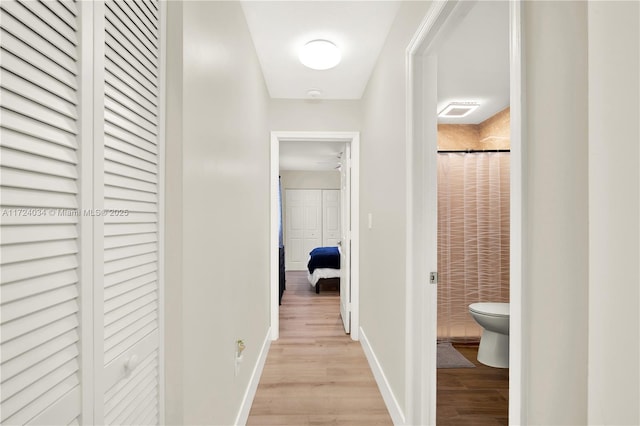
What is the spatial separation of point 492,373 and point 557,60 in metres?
2.73

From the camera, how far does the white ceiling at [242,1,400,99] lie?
2133 millimetres

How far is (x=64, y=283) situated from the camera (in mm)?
686

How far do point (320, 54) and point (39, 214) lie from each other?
7.59ft

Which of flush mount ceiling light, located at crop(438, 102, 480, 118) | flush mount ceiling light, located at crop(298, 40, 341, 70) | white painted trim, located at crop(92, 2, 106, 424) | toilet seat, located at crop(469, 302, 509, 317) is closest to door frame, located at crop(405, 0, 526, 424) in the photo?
flush mount ceiling light, located at crop(298, 40, 341, 70)

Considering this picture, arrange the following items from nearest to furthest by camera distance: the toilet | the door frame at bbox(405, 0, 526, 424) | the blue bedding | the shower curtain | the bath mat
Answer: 1. the door frame at bbox(405, 0, 526, 424)
2. the toilet
3. the bath mat
4. the shower curtain
5. the blue bedding

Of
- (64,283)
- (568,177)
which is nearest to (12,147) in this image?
(64,283)

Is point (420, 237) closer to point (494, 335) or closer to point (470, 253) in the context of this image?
point (494, 335)

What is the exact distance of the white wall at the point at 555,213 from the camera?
724 mm

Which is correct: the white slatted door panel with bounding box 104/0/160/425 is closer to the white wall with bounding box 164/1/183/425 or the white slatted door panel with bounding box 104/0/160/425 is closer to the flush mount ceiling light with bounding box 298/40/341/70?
the white wall with bounding box 164/1/183/425

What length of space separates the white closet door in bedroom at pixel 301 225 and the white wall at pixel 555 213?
25.5ft

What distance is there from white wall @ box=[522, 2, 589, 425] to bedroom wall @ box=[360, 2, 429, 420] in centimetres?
101

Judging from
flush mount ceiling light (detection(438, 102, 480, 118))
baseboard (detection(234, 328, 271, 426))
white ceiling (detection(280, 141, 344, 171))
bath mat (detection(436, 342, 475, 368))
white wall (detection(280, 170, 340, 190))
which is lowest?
bath mat (detection(436, 342, 475, 368))

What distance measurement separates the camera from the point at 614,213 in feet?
1.68

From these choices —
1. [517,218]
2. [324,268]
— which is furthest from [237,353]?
[324,268]
